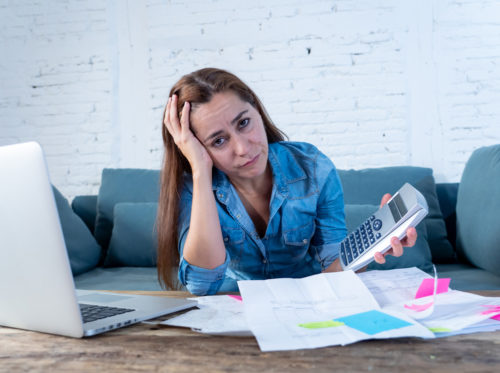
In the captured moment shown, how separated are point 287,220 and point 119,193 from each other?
125 cm

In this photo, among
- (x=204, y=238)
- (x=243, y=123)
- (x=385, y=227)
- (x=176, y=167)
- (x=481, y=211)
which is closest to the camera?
(x=385, y=227)

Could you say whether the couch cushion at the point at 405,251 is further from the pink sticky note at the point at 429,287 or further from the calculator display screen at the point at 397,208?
the pink sticky note at the point at 429,287

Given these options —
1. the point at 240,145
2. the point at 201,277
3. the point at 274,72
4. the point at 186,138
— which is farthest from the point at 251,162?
the point at 274,72

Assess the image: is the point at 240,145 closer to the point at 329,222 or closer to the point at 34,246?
the point at 329,222

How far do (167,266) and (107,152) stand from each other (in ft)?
5.18

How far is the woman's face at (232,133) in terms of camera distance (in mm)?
1150

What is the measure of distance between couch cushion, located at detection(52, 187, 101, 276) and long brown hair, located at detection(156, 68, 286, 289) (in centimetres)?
92

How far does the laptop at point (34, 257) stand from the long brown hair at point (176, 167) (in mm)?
554

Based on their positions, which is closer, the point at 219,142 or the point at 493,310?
the point at 493,310

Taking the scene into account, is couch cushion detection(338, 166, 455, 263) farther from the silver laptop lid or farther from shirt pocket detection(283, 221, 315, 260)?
the silver laptop lid

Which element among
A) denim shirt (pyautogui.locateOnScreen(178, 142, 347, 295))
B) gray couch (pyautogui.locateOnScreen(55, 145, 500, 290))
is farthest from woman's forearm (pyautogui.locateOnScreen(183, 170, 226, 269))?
gray couch (pyautogui.locateOnScreen(55, 145, 500, 290))

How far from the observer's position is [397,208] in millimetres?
932

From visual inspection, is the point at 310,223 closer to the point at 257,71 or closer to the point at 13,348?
the point at 13,348

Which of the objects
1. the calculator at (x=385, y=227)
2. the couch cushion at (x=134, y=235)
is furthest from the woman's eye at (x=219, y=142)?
the couch cushion at (x=134, y=235)
